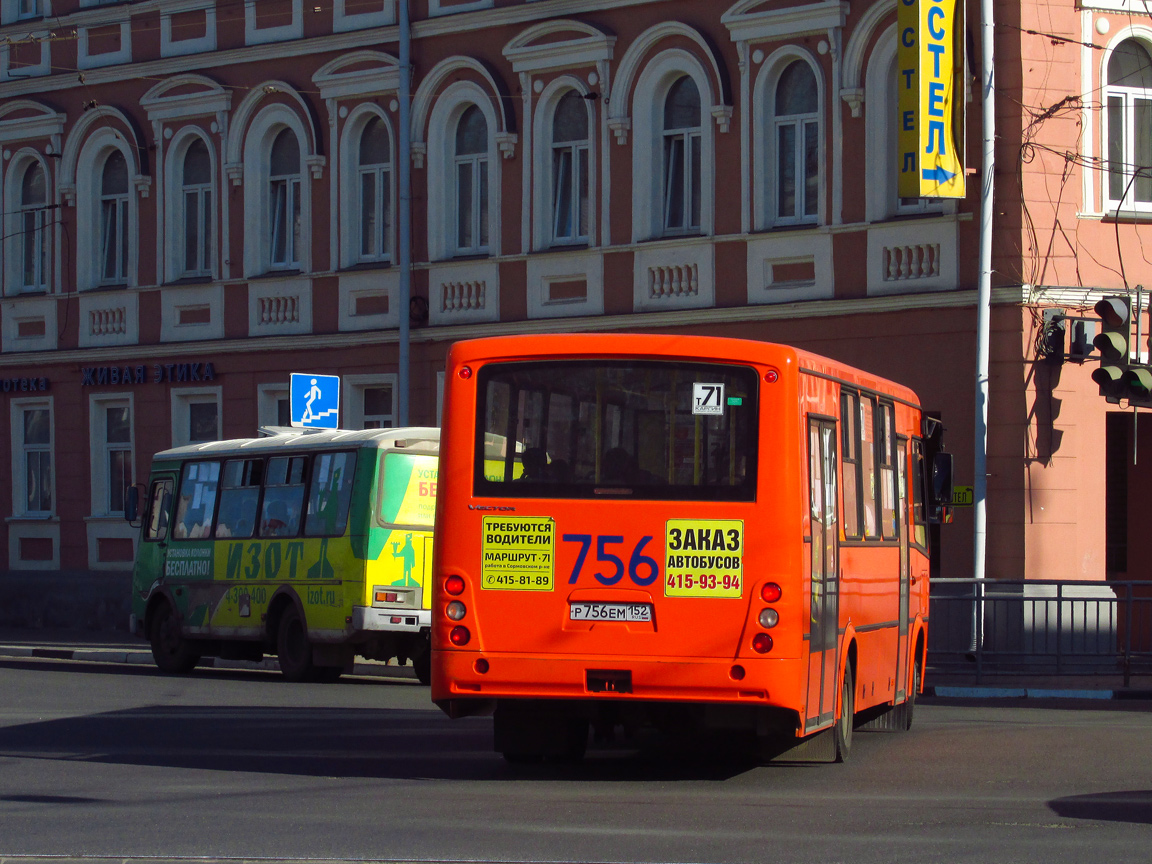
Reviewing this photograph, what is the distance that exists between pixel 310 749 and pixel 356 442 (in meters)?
7.39

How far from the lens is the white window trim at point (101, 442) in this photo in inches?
1310

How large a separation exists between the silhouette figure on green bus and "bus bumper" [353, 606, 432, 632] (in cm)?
36

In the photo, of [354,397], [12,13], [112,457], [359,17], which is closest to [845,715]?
[354,397]

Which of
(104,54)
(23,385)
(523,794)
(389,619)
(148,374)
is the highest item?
(104,54)

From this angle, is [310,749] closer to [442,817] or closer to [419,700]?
[442,817]

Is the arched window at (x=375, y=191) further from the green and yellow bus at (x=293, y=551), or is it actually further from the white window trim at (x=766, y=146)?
the green and yellow bus at (x=293, y=551)

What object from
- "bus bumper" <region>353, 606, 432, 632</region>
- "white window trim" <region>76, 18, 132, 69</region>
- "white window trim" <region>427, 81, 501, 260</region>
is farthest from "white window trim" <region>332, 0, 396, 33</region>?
"bus bumper" <region>353, 606, 432, 632</region>

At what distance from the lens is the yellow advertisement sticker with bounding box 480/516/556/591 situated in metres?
11.6

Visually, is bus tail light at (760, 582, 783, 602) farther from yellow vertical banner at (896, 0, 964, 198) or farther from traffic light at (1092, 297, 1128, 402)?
yellow vertical banner at (896, 0, 964, 198)

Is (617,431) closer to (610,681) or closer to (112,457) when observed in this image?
(610,681)

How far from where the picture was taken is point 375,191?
30.7m

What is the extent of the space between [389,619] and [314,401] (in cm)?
501

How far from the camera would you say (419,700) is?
18.8m

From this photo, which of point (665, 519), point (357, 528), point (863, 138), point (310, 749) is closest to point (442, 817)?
point (665, 519)
